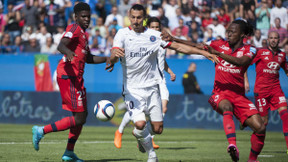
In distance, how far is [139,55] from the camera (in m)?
8.24

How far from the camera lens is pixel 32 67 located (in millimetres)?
19703

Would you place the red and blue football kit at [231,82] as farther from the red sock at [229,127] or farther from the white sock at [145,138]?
the white sock at [145,138]

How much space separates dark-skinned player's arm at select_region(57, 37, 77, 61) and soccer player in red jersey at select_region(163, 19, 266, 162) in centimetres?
142

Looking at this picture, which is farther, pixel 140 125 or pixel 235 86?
pixel 235 86

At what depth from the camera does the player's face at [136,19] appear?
26.6ft

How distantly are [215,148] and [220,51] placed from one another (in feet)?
11.0

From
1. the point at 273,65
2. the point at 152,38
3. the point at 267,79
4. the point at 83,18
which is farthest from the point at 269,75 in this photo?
the point at 83,18

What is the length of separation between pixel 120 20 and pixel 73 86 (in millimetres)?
13446

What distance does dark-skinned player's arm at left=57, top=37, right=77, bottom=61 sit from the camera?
25.6ft

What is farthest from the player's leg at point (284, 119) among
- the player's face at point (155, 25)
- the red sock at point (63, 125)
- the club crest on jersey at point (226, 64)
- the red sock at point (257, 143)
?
the red sock at point (63, 125)

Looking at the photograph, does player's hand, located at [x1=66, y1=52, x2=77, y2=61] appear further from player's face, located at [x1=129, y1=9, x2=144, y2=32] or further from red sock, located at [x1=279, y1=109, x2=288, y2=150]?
red sock, located at [x1=279, y1=109, x2=288, y2=150]

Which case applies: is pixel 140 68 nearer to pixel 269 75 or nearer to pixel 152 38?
pixel 152 38

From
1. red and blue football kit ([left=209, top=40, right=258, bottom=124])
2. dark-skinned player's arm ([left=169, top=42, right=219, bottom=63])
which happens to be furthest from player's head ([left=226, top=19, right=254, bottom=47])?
dark-skinned player's arm ([left=169, top=42, right=219, bottom=63])

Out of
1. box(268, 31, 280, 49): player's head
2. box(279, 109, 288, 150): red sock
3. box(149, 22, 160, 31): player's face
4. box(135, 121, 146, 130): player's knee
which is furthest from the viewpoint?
box(268, 31, 280, 49): player's head
